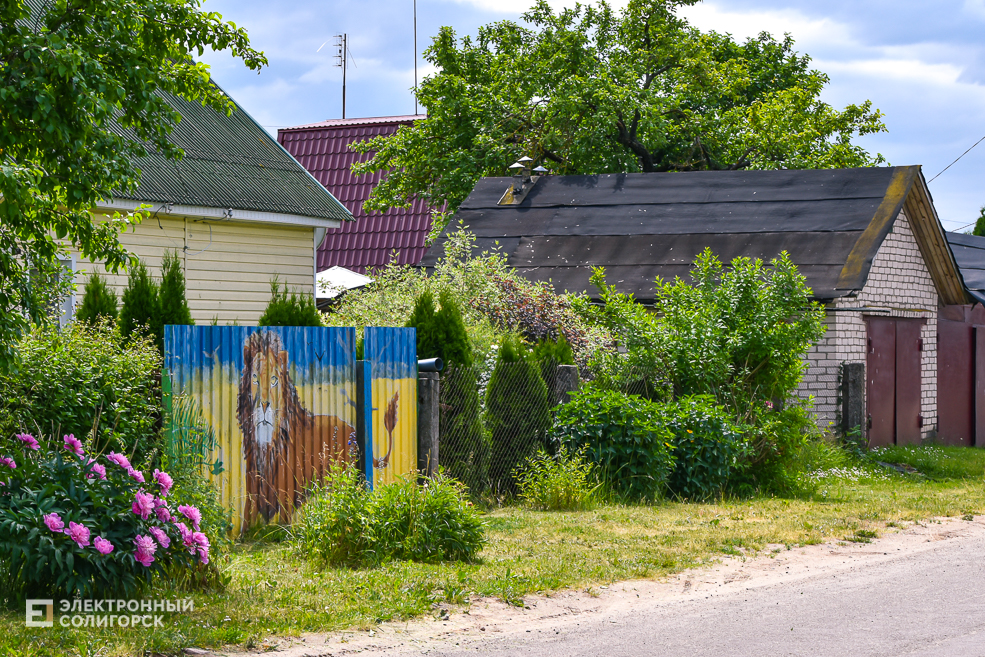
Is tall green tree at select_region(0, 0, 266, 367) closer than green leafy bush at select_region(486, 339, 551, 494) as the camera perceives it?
Yes

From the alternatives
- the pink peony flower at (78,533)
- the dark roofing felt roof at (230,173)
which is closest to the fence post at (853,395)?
the dark roofing felt roof at (230,173)

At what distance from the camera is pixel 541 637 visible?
660 cm

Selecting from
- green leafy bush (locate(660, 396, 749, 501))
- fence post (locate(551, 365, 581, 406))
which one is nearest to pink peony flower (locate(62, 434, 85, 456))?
fence post (locate(551, 365, 581, 406))

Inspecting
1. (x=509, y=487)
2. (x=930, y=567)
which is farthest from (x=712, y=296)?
(x=930, y=567)

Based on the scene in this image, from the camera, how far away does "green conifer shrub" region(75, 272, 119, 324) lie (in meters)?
8.45

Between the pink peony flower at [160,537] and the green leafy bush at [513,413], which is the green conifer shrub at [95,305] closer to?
the pink peony flower at [160,537]

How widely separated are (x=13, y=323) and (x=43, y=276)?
26.3 inches

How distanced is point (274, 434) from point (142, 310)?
5.41 ft

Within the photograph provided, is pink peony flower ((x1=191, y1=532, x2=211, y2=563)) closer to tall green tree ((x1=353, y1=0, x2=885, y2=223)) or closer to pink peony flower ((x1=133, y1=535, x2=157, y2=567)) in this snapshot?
pink peony flower ((x1=133, y1=535, x2=157, y2=567))

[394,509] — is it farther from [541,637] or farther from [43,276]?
[43,276]

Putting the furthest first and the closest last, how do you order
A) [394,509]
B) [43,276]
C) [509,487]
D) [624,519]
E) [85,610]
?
[509,487], [624,519], [394,509], [43,276], [85,610]

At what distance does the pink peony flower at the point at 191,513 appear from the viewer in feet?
22.9

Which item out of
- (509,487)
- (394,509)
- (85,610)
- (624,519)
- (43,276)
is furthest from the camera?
(509,487)

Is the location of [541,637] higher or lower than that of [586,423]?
lower
